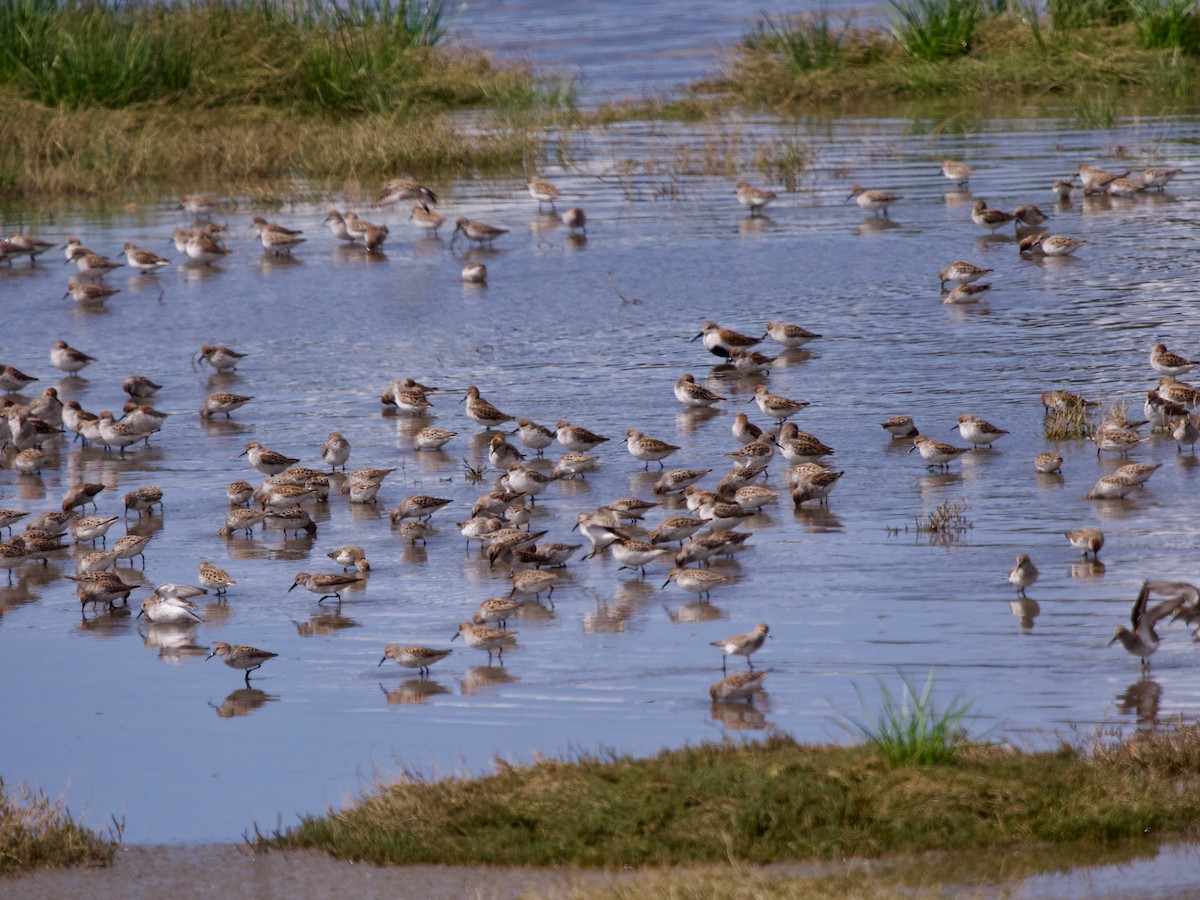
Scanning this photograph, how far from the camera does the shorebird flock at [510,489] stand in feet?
41.7

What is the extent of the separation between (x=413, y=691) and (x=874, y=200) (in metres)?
19.0

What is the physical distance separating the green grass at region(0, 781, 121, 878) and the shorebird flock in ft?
8.24

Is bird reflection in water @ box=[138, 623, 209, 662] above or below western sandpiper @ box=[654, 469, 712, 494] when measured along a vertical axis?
below

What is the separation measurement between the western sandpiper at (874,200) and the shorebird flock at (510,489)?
6577 mm

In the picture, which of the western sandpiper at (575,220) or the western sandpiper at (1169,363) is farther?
the western sandpiper at (575,220)

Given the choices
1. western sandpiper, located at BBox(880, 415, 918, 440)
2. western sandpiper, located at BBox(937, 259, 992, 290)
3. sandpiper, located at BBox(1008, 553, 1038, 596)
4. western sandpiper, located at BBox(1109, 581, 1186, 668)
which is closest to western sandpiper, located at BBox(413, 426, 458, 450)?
western sandpiper, located at BBox(880, 415, 918, 440)

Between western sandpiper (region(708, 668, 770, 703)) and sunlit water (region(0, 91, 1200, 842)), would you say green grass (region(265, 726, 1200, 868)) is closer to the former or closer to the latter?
sunlit water (region(0, 91, 1200, 842))

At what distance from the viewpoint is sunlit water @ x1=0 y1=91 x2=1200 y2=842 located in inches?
411

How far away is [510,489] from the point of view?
15.7 meters

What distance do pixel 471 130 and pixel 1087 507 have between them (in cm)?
2588

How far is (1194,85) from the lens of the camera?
39188 mm

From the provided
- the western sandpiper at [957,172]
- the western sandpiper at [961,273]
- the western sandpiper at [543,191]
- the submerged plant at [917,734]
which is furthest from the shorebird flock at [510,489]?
the western sandpiper at [543,191]

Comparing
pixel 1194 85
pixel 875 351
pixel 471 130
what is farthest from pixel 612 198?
pixel 1194 85

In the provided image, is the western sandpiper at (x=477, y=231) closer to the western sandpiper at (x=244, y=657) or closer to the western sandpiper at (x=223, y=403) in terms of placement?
the western sandpiper at (x=223, y=403)
